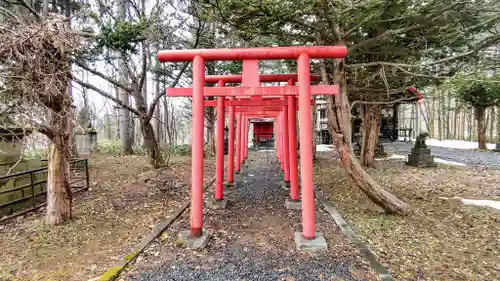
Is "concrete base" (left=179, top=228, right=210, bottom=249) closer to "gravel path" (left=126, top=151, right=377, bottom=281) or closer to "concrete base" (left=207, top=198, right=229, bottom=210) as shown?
"gravel path" (left=126, top=151, right=377, bottom=281)

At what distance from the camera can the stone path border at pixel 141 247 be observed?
117 inches

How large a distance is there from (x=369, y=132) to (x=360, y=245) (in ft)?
22.9

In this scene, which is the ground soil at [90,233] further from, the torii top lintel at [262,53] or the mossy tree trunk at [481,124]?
the mossy tree trunk at [481,124]

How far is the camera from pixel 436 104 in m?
27.7

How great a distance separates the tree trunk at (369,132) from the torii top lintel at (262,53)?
6766 mm

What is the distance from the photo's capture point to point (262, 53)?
12.7 ft

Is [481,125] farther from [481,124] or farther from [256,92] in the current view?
[256,92]

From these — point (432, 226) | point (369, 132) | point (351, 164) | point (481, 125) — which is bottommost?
point (432, 226)

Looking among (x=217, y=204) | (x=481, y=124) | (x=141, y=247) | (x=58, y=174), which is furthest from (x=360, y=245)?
(x=481, y=124)

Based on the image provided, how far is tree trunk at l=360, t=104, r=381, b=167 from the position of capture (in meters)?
9.91

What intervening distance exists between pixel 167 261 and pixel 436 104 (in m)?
30.9

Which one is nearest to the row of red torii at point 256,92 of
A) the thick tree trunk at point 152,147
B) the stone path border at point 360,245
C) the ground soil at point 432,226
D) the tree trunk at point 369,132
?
the stone path border at point 360,245

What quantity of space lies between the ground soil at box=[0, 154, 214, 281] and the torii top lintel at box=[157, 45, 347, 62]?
259 cm

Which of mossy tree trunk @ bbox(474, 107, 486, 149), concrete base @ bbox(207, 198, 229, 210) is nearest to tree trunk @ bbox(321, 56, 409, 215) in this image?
concrete base @ bbox(207, 198, 229, 210)
